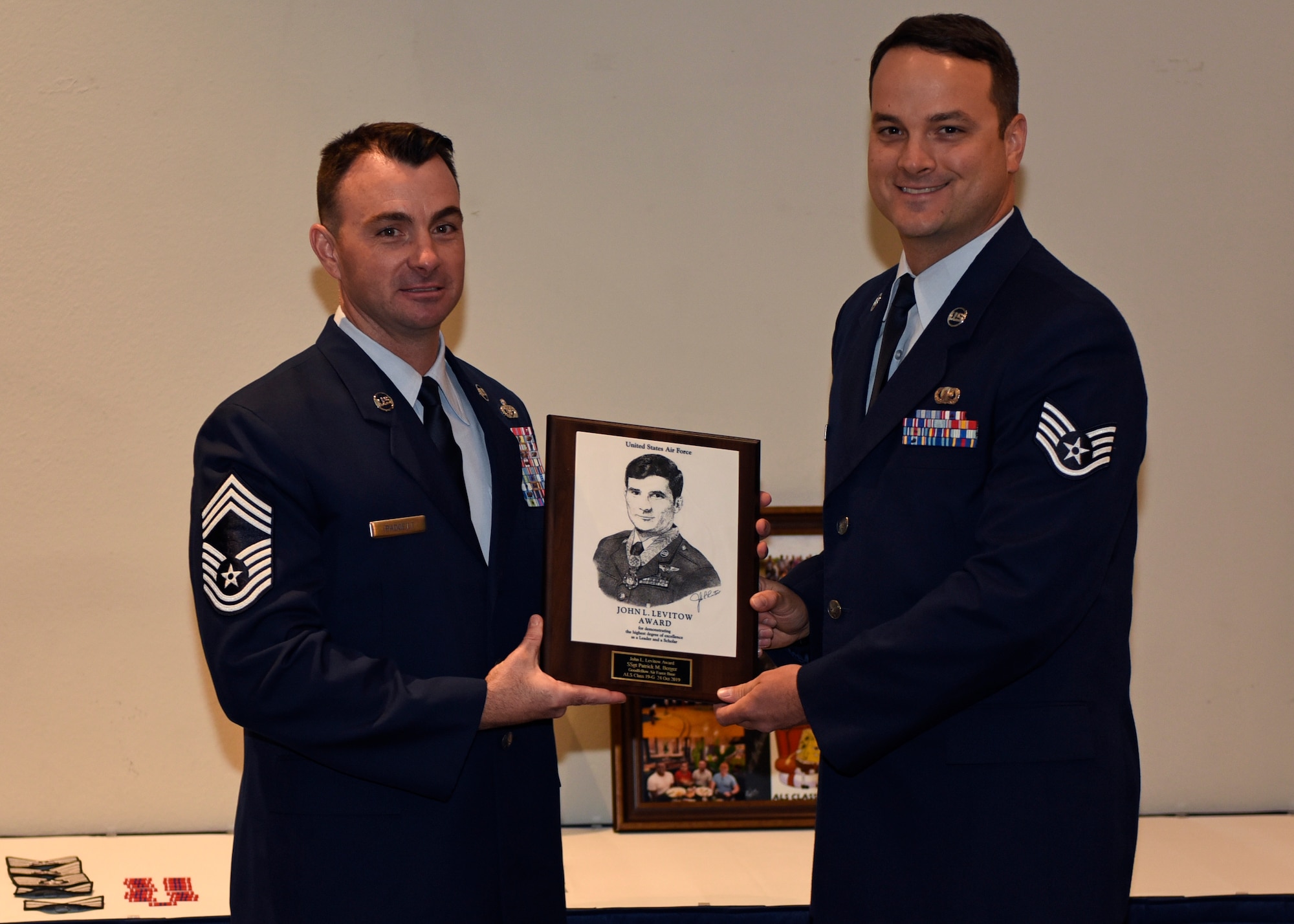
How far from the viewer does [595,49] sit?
343 cm

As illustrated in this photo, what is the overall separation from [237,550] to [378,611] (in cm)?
26

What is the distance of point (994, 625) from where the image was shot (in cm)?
189

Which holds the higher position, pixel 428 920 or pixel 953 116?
pixel 953 116

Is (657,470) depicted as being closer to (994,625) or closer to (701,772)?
(994,625)

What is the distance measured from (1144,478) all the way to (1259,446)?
1.24ft

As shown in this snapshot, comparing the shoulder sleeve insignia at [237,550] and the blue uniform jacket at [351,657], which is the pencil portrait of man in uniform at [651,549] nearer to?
the blue uniform jacket at [351,657]

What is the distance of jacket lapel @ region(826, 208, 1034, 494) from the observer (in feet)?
6.70

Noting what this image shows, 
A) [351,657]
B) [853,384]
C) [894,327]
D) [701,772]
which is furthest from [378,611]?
[701,772]

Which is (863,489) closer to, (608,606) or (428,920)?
(608,606)

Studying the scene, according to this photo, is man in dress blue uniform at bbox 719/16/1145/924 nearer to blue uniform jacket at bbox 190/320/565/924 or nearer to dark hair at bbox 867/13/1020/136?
dark hair at bbox 867/13/1020/136

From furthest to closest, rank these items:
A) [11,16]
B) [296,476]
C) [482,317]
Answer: [482,317] → [11,16] → [296,476]

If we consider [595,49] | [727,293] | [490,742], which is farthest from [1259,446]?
[490,742]

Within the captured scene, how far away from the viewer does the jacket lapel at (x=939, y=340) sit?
2043 mm

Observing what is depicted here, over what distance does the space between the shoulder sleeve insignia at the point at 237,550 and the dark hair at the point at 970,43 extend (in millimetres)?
1418
